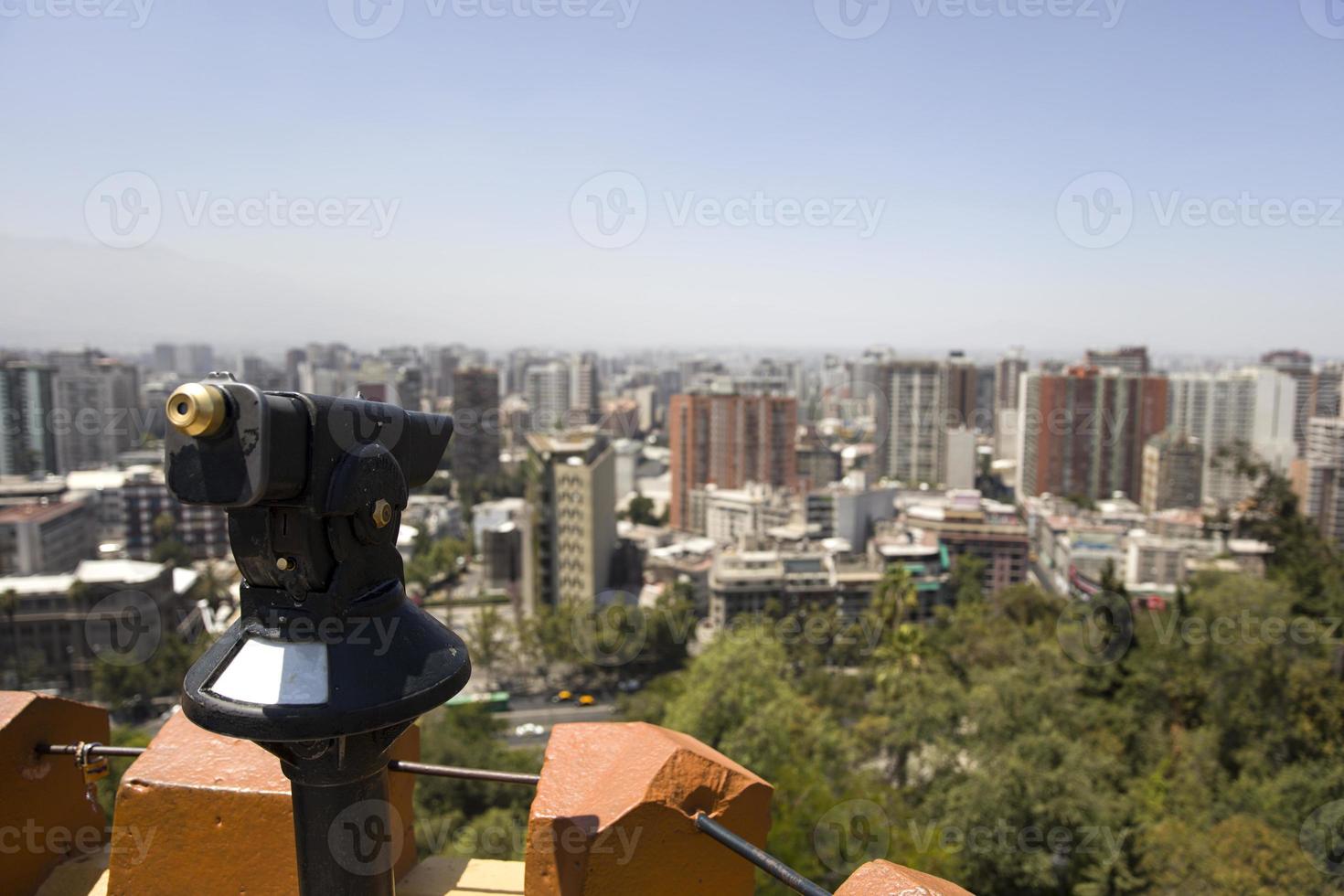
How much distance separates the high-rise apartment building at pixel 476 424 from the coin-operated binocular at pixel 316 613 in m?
31.7

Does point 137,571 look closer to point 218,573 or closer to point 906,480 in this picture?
point 218,573

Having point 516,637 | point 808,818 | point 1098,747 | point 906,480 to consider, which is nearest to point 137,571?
point 516,637

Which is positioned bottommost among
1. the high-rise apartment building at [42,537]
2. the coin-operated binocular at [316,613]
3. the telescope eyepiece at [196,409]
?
the high-rise apartment building at [42,537]

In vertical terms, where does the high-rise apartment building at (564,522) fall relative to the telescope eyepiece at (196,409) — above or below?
below

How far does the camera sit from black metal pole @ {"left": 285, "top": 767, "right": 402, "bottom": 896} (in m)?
1.12

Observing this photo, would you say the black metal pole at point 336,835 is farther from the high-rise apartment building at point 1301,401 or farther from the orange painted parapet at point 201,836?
the high-rise apartment building at point 1301,401

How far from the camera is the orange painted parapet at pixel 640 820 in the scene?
134 centimetres

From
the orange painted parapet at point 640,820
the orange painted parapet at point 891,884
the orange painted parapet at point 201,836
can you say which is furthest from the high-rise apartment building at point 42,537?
the orange painted parapet at point 891,884

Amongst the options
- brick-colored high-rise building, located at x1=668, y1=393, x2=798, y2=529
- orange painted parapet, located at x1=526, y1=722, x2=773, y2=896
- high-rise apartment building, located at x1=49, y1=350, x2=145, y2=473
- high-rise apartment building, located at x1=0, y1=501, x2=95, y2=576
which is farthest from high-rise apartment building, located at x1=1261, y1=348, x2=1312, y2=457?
high-rise apartment building, located at x1=49, y1=350, x2=145, y2=473

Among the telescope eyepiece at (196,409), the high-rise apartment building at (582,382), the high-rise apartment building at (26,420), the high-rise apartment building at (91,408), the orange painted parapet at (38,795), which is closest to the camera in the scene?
the telescope eyepiece at (196,409)

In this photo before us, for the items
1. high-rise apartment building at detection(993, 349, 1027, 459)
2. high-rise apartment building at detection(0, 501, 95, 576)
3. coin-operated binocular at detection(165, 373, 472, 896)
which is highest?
coin-operated binocular at detection(165, 373, 472, 896)

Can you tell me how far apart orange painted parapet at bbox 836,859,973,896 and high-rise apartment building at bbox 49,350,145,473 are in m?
36.0

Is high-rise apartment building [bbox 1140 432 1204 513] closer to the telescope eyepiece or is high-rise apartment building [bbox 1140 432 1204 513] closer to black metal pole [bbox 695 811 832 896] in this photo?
black metal pole [bbox 695 811 832 896]

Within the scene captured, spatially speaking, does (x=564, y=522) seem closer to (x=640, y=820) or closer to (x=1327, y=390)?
(x=640, y=820)
